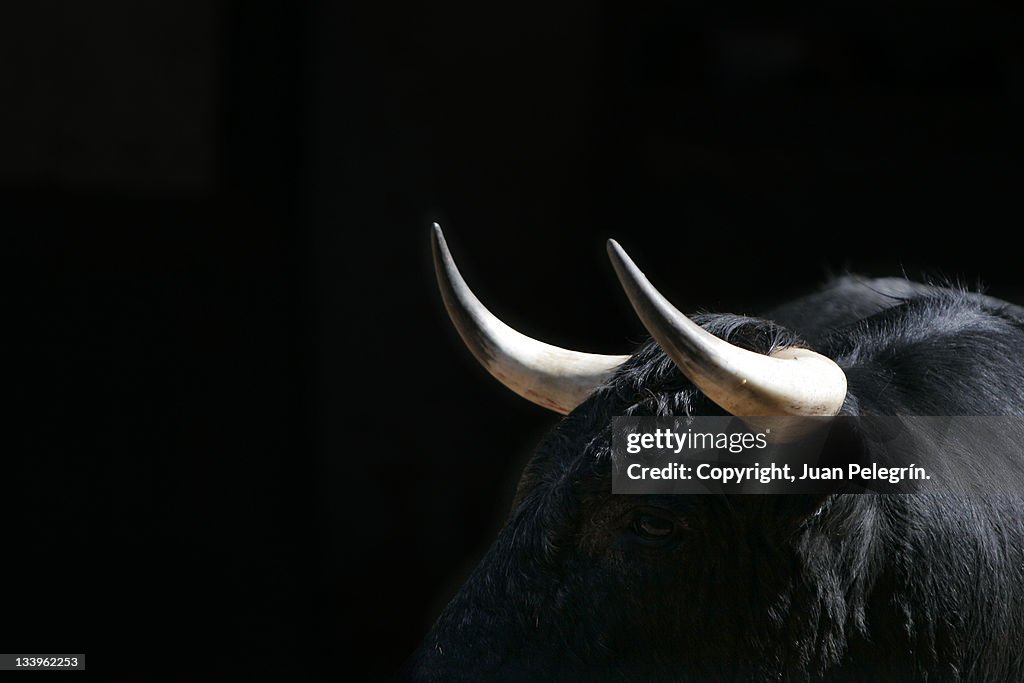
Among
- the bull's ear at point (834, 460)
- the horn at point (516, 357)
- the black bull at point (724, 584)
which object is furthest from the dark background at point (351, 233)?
the bull's ear at point (834, 460)

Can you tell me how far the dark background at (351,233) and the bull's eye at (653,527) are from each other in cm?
257

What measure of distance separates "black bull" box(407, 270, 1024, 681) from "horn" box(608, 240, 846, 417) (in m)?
0.16

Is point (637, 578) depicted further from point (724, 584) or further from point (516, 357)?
point (516, 357)

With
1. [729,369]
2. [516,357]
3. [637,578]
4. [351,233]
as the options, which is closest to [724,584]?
[637,578]

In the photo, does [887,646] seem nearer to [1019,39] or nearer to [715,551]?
[715,551]

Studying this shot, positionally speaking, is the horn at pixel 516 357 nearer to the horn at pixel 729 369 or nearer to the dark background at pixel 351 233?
the horn at pixel 729 369

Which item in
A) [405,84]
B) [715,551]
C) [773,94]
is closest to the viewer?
[715,551]

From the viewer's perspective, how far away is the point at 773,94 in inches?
200

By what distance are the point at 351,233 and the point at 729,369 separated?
308cm

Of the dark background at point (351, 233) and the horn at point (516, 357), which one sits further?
the dark background at point (351, 233)

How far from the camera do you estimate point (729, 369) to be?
1955mm

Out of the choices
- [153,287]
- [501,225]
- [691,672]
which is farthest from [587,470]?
[153,287]

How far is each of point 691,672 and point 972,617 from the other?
0.57 metres

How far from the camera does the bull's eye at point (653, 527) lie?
7.29ft
